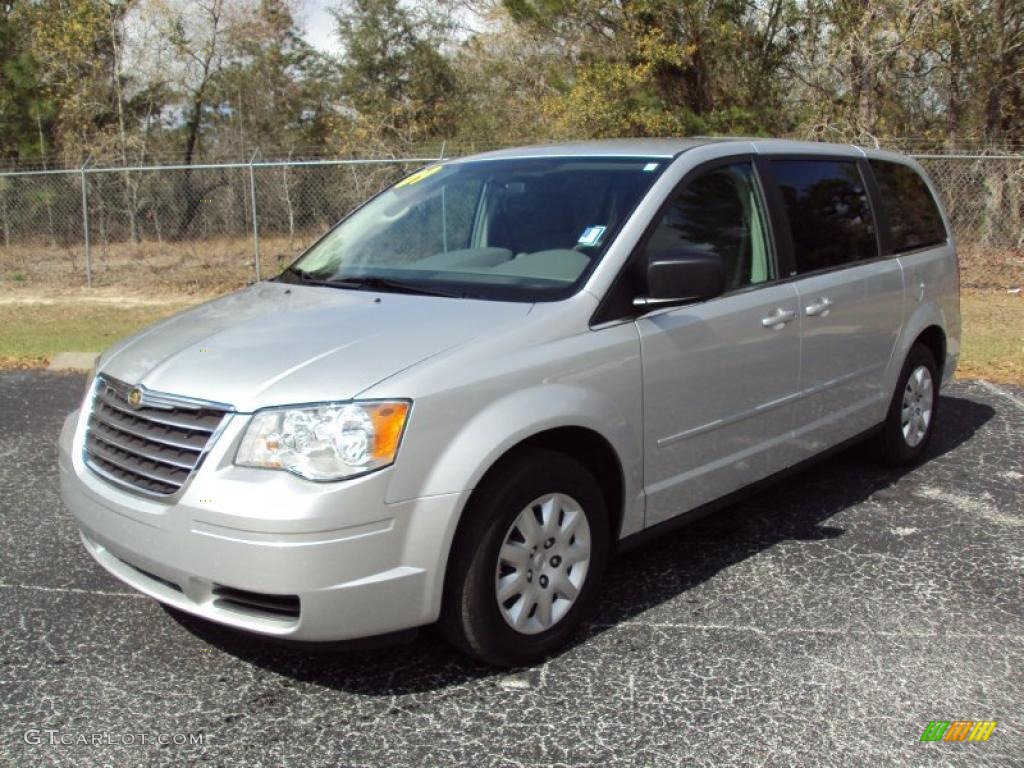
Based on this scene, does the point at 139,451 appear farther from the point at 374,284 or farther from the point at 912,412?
the point at 912,412

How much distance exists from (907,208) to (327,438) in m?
4.02

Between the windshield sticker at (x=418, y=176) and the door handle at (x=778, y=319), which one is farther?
the windshield sticker at (x=418, y=176)

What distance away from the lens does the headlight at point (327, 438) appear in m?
2.93

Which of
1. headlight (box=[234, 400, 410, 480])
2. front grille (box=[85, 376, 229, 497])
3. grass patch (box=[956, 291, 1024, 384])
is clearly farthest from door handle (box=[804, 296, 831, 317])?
grass patch (box=[956, 291, 1024, 384])

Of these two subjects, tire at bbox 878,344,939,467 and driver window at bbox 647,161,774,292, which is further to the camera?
tire at bbox 878,344,939,467

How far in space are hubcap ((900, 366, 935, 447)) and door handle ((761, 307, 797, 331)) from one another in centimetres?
157

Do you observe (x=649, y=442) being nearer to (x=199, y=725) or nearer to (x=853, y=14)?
(x=199, y=725)

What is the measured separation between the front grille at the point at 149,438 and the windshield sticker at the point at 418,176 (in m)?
1.87

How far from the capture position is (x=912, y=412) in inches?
224

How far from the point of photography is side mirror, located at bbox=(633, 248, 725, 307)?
357cm

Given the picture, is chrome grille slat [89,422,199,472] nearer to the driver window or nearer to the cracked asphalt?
the cracked asphalt

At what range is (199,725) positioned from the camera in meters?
3.09

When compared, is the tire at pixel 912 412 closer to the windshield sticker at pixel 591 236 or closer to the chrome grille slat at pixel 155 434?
the windshield sticker at pixel 591 236

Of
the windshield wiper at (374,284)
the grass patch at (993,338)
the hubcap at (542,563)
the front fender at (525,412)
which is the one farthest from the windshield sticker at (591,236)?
the grass patch at (993,338)
